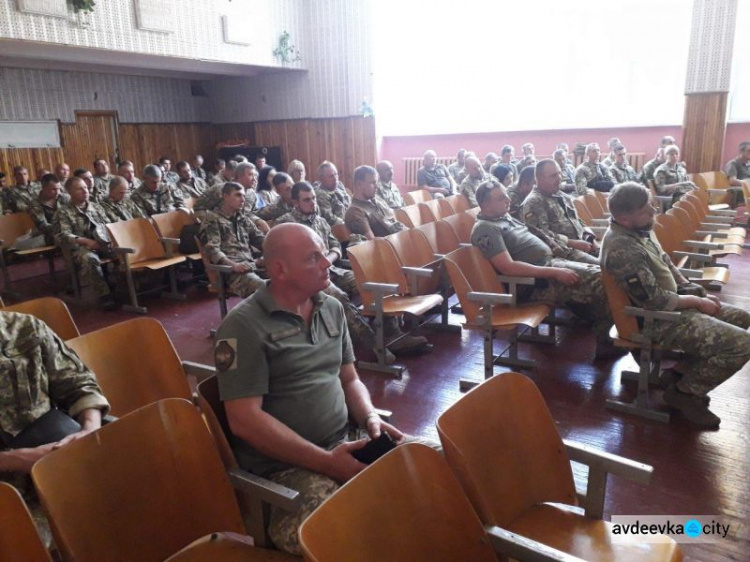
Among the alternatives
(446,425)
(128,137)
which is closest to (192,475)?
(446,425)

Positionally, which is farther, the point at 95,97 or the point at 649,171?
the point at 95,97

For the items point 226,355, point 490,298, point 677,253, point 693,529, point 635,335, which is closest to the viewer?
point 226,355

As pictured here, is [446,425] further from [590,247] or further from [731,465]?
[590,247]

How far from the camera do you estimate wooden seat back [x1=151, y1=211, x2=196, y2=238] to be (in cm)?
554

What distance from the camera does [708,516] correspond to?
7.03ft

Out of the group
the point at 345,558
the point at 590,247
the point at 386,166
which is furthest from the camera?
the point at 386,166

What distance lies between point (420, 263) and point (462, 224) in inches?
41.2

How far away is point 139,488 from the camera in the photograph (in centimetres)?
138

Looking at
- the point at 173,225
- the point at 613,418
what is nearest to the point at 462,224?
the point at 613,418

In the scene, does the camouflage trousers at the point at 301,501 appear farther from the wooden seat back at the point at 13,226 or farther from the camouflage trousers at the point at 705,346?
the wooden seat back at the point at 13,226

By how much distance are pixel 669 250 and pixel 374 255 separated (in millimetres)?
2287

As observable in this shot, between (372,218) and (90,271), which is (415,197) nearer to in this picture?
(372,218)

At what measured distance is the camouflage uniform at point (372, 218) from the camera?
15.7ft

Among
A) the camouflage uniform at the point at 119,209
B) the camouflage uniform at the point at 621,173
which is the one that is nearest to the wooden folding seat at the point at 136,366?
the camouflage uniform at the point at 119,209
